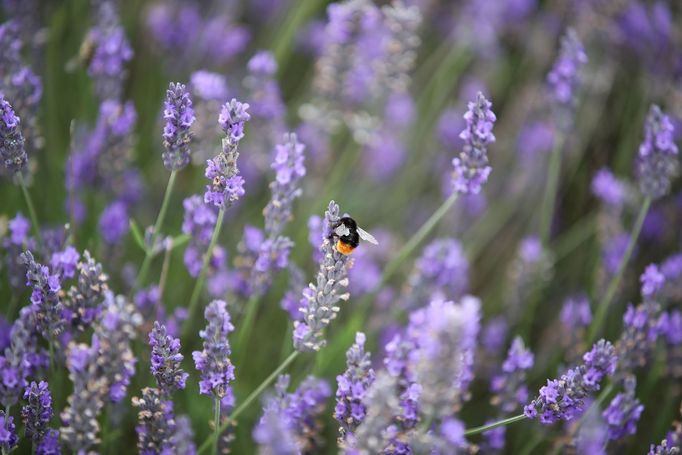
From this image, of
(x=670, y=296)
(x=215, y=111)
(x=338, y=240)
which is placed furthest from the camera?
(x=670, y=296)

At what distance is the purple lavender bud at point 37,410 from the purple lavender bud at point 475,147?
3.78 ft

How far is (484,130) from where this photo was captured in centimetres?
171

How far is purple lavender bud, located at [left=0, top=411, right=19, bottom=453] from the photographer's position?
4.82 ft

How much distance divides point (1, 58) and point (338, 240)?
4.05 ft

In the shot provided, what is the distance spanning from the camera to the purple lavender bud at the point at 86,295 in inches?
62.4

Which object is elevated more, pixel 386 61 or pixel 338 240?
pixel 386 61

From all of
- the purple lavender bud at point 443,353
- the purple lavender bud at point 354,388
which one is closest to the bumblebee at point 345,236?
the purple lavender bud at point 354,388

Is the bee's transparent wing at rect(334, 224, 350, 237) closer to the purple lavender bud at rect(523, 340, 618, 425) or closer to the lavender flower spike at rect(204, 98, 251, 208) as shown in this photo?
the lavender flower spike at rect(204, 98, 251, 208)

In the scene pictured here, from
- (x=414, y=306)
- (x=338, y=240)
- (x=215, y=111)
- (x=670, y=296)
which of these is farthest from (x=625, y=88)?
(x=338, y=240)

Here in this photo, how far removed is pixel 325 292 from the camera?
1.55 meters

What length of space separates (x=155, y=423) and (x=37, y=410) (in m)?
0.26

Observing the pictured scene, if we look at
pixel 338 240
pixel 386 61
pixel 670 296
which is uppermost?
pixel 386 61

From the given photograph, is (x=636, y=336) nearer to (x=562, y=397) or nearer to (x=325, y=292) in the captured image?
(x=562, y=397)

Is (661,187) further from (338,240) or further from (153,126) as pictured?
(153,126)
